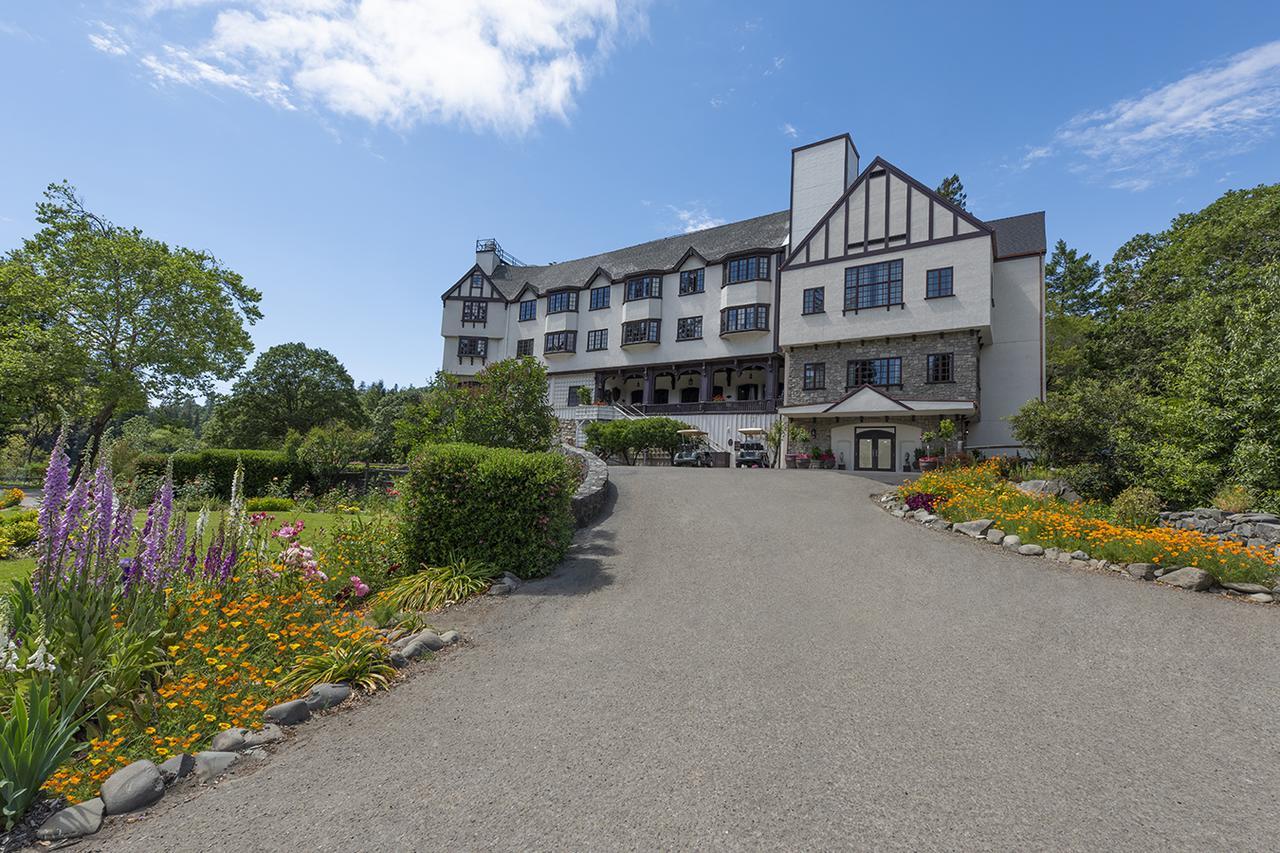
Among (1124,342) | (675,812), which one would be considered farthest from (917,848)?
(1124,342)

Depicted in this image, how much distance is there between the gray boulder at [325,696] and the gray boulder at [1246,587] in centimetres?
1084

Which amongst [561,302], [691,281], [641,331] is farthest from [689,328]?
[561,302]

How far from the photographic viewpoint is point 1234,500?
9977mm

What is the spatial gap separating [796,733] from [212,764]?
149 inches

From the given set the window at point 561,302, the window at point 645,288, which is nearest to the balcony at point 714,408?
the window at point 645,288

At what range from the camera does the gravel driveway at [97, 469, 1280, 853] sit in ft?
9.63

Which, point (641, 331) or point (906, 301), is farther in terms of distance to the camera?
point (641, 331)

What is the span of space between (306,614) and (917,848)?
5412 millimetres

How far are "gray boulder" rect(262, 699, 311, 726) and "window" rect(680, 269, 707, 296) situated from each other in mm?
34249

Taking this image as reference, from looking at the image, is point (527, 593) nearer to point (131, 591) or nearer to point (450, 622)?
point (450, 622)

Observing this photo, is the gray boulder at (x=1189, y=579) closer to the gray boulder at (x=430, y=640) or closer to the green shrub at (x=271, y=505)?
the gray boulder at (x=430, y=640)

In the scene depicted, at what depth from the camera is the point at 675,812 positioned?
3.02m

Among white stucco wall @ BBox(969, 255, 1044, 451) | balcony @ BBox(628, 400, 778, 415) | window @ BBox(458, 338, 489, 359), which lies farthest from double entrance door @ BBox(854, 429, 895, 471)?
window @ BBox(458, 338, 489, 359)

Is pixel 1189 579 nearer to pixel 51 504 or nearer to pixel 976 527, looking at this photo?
pixel 976 527
